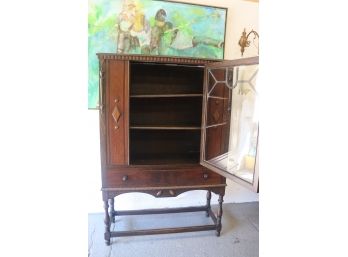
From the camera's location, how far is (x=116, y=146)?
70.5 inches

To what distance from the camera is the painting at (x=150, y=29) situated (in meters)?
2.09

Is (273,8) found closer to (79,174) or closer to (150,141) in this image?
(79,174)

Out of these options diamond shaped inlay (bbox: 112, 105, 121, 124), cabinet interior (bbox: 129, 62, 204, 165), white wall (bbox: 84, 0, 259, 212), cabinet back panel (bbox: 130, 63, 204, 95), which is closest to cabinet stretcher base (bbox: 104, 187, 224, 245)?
white wall (bbox: 84, 0, 259, 212)

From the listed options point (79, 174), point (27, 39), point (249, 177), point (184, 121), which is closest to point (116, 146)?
point (184, 121)

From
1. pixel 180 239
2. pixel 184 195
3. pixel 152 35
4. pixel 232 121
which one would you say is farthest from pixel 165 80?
pixel 180 239

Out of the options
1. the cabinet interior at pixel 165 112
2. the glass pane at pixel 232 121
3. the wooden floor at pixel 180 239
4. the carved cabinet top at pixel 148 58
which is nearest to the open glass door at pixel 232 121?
the glass pane at pixel 232 121

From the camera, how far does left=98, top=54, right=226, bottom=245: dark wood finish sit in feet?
5.66

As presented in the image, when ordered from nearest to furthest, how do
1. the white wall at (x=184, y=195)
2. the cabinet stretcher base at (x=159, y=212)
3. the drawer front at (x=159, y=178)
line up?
1. the drawer front at (x=159, y=178)
2. the cabinet stretcher base at (x=159, y=212)
3. the white wall at (x=184, y=195)

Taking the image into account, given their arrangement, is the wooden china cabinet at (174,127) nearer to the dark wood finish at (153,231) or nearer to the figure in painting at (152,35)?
the dark wood finish at (153,231)

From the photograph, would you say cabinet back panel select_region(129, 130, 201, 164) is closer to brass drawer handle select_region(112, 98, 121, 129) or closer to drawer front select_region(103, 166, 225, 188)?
drawer front select_region(103, 166, 225, 188)

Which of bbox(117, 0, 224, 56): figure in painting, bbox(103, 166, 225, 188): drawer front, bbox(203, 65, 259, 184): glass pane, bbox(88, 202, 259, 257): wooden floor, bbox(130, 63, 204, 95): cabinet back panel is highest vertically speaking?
bbox(117, 0, 224, 56): figure in painting

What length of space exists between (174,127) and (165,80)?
0.51m

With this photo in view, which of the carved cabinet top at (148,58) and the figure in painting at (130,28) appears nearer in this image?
the carved cabinet top at (148,58)

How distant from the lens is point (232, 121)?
69.0 inches
